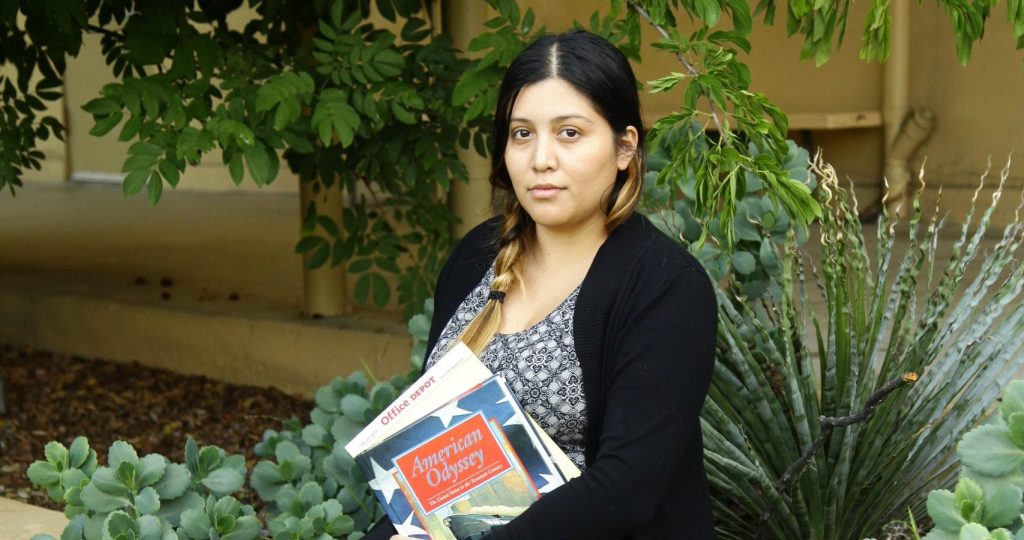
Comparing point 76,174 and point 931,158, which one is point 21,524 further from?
point 76,174

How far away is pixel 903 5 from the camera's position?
8609mm

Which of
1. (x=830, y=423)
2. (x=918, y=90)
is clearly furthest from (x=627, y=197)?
(x=918, y=90)

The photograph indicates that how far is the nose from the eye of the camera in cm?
218

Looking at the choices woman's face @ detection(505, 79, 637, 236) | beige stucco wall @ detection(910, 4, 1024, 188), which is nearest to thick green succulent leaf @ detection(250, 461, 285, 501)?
woman's face @ detection(505, 79, 637, 236)

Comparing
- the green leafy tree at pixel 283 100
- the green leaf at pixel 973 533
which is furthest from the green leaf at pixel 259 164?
the green leaf at pixel 973 533

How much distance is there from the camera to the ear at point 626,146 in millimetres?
2232

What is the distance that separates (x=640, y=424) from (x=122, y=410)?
146 inches

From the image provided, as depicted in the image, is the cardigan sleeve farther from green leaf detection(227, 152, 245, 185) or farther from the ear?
green leaf detection(227, 152, 245, 185)

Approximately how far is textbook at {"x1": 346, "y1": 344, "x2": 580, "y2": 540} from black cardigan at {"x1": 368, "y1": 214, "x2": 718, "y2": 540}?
6cm

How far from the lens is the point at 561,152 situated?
219 cm

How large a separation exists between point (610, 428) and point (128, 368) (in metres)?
4.28

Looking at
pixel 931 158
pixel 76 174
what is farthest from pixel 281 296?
pixel 76 174

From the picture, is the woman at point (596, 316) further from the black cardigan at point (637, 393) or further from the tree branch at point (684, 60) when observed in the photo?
the tree branch at point (684, 60)

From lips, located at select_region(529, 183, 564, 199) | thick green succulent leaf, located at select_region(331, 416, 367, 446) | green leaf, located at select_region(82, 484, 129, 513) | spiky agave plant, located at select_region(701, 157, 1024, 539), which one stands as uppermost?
lips, located at select_region(529, 183, 564, 199)
